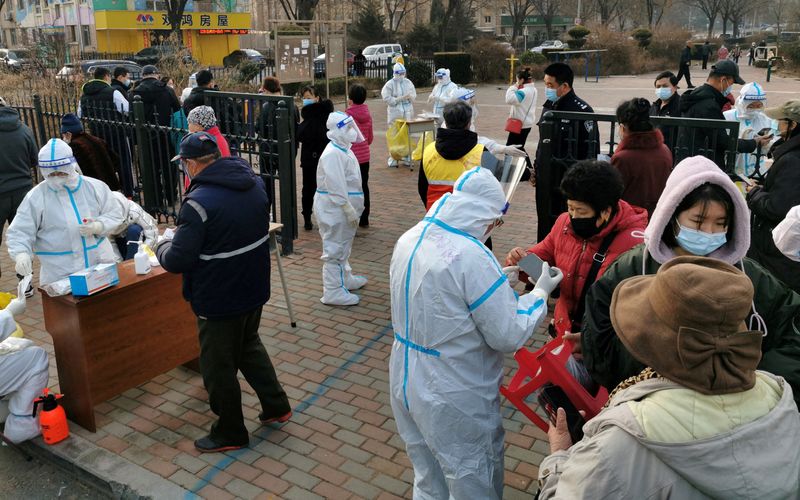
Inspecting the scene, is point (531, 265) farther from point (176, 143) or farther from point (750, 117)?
point (176, 143)

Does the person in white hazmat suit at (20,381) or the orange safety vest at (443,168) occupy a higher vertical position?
the orange safety vest at (443,168)

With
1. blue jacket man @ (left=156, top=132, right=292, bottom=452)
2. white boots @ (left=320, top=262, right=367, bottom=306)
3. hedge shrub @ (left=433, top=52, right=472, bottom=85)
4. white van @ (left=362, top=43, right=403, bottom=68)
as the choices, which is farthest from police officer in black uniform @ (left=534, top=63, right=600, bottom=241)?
white van @ (left=362, top=43, right=403, bottom=68)

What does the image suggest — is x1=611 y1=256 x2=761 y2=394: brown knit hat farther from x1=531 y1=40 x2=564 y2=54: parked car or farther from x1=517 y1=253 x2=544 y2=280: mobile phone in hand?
x1=531 y1=40 x2=564 y2=54: parked car

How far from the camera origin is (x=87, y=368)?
4504 millimetres

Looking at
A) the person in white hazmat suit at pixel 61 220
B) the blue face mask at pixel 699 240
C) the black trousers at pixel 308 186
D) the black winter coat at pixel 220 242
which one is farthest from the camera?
the black trousers at pixel 308 186

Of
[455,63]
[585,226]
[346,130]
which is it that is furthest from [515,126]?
[455,63]

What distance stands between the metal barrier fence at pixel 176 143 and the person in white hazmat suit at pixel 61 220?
2263mm

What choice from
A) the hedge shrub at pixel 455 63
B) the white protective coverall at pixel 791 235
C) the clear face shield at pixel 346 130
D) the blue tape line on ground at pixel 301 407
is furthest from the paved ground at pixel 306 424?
the hedge shrub at pixel 455 63

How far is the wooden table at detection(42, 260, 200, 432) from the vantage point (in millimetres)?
4480

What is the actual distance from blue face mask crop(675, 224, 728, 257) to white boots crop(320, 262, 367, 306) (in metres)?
4.34

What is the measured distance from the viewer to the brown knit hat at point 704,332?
175 cm

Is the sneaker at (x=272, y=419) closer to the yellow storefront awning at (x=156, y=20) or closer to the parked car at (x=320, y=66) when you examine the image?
the parked car at (x=320, y=66)

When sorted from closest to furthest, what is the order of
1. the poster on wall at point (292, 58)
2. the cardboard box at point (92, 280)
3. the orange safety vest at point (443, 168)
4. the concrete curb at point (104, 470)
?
the concrete curb at point (104, 470) < the cardboard box at point (92, 280) < the orange safety vest at point (443, 168) < the poster on wall at point (292, 58)

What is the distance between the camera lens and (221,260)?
401 cm
